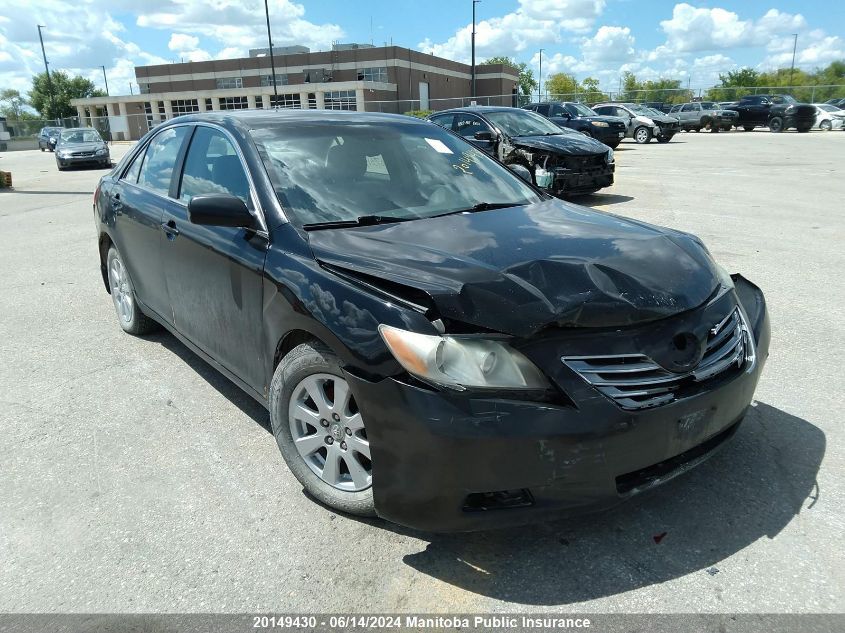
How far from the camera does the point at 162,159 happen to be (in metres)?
4.42

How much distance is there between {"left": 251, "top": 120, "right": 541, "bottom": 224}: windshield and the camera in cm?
322

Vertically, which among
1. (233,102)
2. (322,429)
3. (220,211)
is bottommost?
(322,429)

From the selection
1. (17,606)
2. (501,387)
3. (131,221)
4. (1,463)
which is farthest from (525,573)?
(131,221)

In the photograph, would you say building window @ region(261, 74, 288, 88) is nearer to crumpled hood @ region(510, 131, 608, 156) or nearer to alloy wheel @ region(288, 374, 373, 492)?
crumpled hood @ region(510, 131, 608, 156)

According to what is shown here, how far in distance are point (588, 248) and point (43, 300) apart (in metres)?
5.83

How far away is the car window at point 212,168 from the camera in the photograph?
3393mm

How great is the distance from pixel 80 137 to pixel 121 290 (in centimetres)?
2489

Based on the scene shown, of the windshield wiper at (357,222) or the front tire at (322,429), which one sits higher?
the windshield wiper at (357,222)

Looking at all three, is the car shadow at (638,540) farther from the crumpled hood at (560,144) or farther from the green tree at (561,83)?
the green tree at (561,83)

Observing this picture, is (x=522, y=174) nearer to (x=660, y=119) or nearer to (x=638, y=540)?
(x=638, y=540)

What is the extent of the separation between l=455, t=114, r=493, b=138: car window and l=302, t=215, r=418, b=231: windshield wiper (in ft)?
29.7

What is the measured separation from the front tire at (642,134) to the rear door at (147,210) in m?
25.6

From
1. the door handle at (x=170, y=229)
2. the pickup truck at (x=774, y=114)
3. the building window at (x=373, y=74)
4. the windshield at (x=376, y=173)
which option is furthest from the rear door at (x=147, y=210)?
the building window at (x=373, y=74)

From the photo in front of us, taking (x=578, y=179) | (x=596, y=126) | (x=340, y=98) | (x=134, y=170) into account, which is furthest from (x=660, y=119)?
(x=340, y=98)
